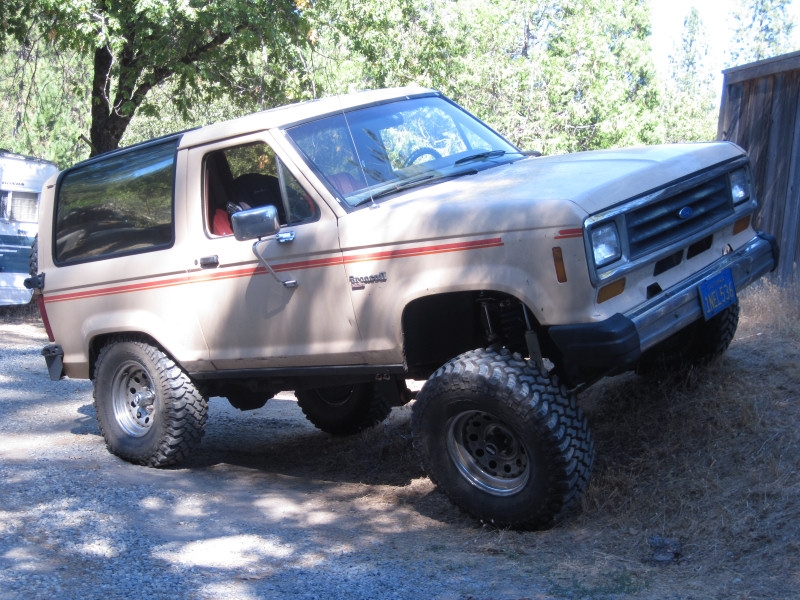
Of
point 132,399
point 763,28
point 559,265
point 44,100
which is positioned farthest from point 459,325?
point 763,28

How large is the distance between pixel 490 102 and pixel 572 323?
18624mm

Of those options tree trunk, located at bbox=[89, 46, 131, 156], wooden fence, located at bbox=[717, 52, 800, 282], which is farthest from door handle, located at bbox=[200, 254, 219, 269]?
tree trunk, located at bbox=[89, 46, 131, 156]

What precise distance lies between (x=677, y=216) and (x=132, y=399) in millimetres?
4026

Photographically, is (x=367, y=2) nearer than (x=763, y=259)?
No

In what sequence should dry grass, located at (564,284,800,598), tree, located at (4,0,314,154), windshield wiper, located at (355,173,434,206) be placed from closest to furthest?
dry grass, located at (564,284,800,598) < windshield wiper, located at (355,173,434,206) < tree, located at (4,0,314,154)

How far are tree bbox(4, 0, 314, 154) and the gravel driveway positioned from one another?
760 centimetres

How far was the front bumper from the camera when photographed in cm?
430

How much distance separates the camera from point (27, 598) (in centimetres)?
402

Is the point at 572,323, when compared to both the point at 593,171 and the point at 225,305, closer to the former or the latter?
the point at 593,171

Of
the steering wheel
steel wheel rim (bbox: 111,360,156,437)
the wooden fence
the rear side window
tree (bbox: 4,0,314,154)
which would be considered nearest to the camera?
the steering wheel

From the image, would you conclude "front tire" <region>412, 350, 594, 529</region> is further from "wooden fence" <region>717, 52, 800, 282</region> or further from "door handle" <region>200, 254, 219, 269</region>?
"wooden fence" <region>717, 52, 800, 282</region>

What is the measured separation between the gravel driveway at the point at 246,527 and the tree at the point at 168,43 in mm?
7597

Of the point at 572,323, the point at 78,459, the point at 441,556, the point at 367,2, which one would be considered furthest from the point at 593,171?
the point at 367,2

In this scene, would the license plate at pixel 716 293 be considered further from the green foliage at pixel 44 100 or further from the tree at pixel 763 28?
the tree at pixel 763 28
